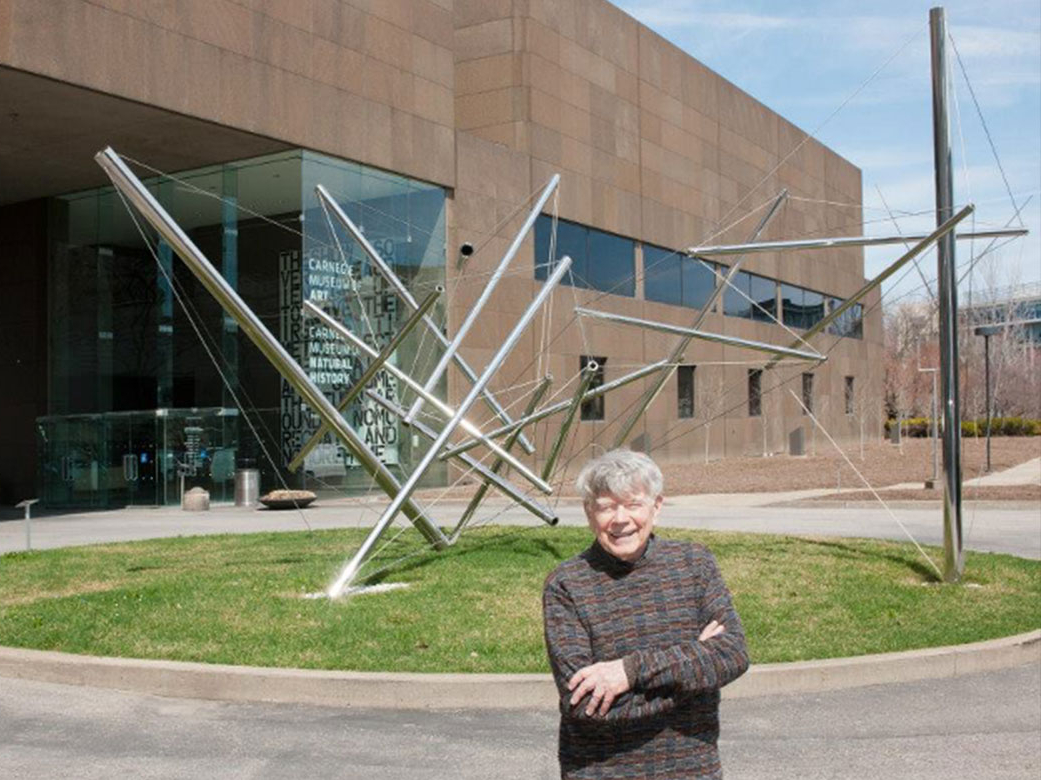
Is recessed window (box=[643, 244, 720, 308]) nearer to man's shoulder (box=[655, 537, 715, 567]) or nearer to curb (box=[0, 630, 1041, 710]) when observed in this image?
curb (box=[0, 630, 1041, 710])

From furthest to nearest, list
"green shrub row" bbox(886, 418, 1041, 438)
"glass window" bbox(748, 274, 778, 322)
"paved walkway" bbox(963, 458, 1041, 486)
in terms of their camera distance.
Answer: "green shrub row" bbox(886, 418, 1041, 438)
"glass window" bbox(748, 274, 778, 322)
"paved walkway" bbox(963, 458, 1041, 486)

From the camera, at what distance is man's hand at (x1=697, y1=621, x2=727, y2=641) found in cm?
348

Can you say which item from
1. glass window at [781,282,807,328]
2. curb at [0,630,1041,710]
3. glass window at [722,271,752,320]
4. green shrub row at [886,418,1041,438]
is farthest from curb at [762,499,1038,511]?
green shrub row at [886,418,1041,438]

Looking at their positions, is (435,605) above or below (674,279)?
below

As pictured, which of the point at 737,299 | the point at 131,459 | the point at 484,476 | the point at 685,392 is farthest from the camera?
the point at 737,299

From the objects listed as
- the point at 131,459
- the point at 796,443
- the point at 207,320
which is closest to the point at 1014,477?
the point at 796,443

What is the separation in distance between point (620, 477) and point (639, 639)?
429mm

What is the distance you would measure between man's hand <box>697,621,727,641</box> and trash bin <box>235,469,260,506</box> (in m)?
29.2

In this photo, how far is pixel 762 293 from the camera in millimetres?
54625

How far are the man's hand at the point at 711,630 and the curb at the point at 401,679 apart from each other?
17.0ft

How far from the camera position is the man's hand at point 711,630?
11.4 ft

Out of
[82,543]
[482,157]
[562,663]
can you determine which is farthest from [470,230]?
[562,663]

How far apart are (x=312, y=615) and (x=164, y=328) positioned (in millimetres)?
24069

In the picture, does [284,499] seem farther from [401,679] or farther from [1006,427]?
[1006,427]
